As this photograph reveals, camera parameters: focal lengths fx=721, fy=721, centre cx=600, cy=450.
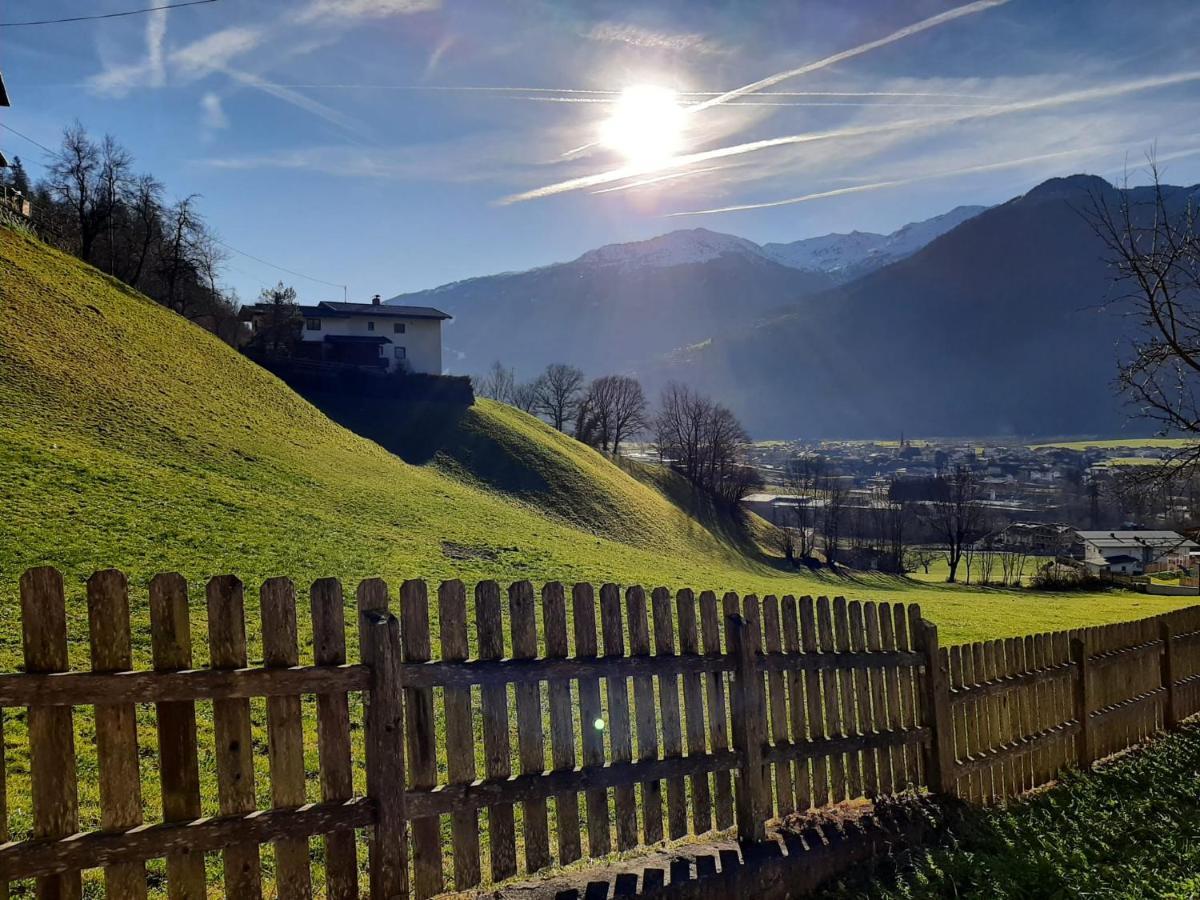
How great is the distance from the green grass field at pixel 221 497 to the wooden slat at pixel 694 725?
447cm

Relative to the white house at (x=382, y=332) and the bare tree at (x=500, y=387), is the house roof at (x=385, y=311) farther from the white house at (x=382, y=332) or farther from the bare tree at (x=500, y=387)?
the bare tree at (x=500, y=387)

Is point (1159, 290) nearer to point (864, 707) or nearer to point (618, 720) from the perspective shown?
point (864, 707)

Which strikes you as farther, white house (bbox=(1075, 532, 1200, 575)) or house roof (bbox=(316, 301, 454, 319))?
white house (bbox=(1075, 532, 1200, 575))

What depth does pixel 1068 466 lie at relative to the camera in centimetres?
19062

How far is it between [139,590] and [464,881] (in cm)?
1125

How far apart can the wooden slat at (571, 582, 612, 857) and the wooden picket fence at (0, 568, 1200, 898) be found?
0.02m

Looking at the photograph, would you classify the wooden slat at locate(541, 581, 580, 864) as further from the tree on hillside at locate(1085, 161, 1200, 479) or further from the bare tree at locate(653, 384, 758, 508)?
the bare tree at locate(653, 384, 758, 508)

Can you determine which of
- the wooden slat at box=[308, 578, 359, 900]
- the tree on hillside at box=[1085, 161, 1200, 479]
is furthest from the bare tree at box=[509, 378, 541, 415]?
the wooden slat at box=[308, 578, 359, 900]

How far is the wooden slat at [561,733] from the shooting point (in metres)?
4.93

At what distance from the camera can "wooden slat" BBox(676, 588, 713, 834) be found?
5512mm

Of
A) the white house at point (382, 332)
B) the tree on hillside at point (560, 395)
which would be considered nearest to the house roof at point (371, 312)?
the white house at point (382, 332)

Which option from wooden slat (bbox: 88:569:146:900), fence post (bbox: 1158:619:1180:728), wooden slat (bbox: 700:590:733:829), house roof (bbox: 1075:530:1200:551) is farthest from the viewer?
house roof (bbox: 1075:530:1200:551)

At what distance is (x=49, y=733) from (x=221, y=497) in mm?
20635

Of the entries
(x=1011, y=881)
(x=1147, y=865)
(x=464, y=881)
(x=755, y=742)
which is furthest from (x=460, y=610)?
(x=1147, y=865)
